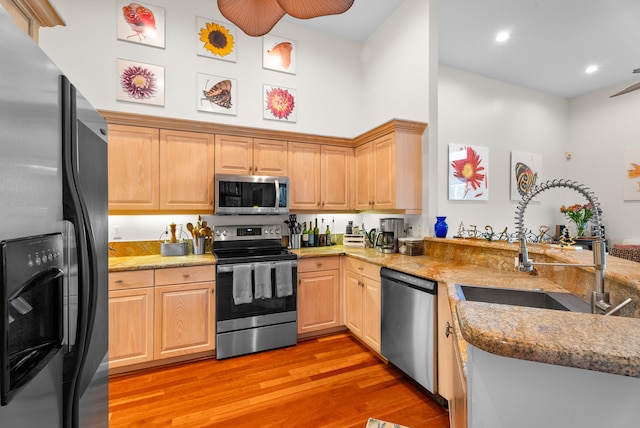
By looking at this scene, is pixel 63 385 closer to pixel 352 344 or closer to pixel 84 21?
pixel 352 344

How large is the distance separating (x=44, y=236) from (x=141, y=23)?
3.24 m

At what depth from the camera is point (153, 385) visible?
7.66 ft

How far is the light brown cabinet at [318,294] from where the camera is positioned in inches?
121

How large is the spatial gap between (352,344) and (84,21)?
416 centimetres

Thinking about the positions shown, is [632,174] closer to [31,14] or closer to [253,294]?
[253,294]

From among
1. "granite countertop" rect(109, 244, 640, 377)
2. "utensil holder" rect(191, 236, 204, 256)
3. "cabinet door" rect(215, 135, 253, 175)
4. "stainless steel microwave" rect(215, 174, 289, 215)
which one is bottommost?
"utensil holder" rect(191, 236, 204, 256)

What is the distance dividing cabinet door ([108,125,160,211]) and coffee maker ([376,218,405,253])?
2.37 metres

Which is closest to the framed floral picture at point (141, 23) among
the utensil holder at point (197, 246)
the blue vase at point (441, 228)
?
the utensil holder at point (197, 246)

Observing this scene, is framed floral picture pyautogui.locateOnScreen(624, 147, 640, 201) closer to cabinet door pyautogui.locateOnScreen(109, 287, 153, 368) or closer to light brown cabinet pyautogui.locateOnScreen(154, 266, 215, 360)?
light brown cabinet pyautogui.locateOnScreen(154, 266, 215, 360)

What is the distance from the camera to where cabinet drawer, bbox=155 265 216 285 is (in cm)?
254

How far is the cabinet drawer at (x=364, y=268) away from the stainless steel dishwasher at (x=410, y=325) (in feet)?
0.35

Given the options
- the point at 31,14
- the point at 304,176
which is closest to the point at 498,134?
the point at 304,176

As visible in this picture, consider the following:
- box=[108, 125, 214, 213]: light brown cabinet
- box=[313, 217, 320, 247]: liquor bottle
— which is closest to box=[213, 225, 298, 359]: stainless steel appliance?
box=[108, 125, 214, 213]: light brown cabinet

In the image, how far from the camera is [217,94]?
331 centimetres
